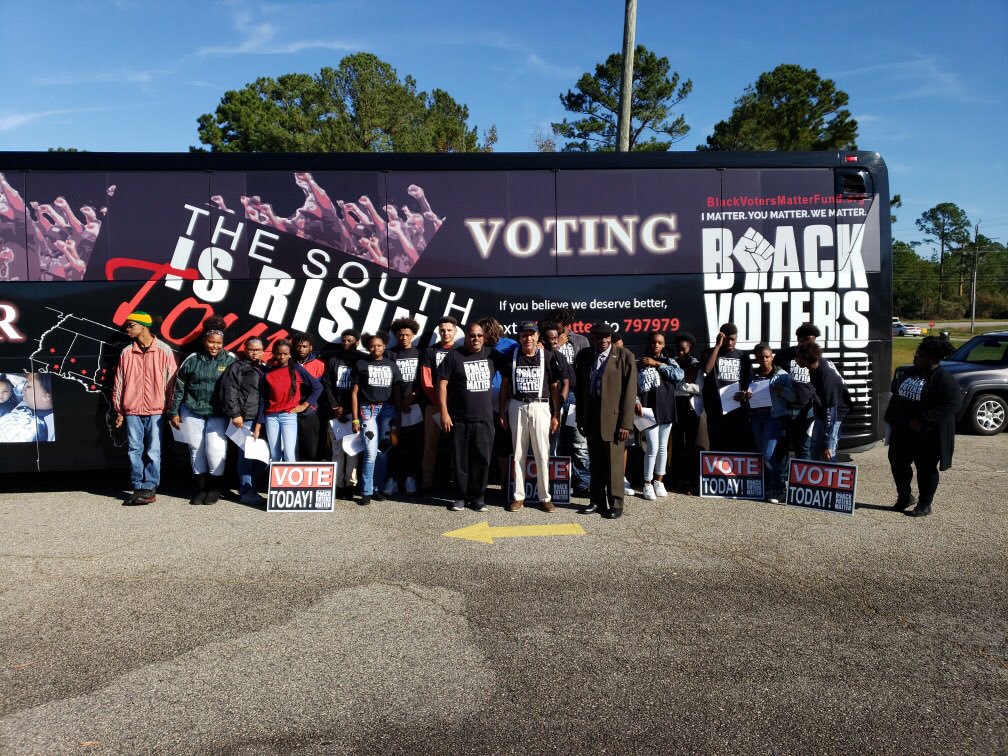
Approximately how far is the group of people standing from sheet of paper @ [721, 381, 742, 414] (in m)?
0.02

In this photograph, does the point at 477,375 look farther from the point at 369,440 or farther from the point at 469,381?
the point at 369,440

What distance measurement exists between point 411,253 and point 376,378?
4.68 ft

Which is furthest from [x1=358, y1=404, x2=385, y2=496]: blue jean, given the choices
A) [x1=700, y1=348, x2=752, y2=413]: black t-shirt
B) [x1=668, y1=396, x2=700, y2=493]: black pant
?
[x1=700, y1=348, x2=752, y2=413]: black t-shirt

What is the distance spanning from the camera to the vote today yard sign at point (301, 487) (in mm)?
7406

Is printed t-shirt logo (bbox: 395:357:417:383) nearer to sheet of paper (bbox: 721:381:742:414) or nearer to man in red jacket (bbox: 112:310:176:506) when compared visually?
man in red jacket (bbox: 112:310:176:506)

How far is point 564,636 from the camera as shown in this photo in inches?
175

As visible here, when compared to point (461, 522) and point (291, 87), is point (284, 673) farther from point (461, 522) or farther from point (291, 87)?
point (291, 87)

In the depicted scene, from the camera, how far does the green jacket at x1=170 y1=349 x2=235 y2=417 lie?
24.6 feet

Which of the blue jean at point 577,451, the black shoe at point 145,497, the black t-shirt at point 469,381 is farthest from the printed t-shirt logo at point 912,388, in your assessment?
the black shoe at point 145,497

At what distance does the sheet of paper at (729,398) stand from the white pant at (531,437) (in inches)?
80.3

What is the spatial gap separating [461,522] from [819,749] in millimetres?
4129

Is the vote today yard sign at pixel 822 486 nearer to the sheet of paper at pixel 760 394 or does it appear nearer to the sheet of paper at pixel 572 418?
the sheet of paper at pixel 760 394

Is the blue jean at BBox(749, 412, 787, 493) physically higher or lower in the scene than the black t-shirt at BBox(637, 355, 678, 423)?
lower

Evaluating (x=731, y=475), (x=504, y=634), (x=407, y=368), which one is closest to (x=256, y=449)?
(x=407, y=368)
